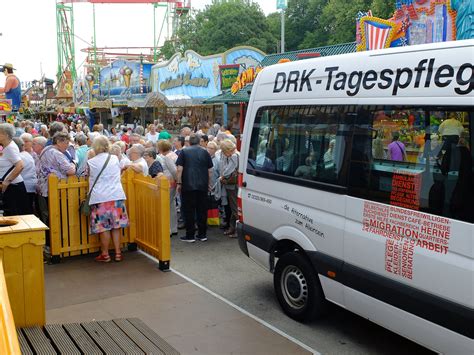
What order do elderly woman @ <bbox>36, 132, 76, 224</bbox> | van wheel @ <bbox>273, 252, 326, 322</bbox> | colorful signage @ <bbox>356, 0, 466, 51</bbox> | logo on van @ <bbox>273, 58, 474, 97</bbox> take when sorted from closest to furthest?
logo on van @ <bbox>273, 58, 474, 97</bbox>
van wheel @ <bbox>273, 252, 326, 322</bbox>
elderly woman @ <bbox>36, 132, 76, 224</bbox>
colorful signage @ <bbox>356, 0, 466, 51</bbox>

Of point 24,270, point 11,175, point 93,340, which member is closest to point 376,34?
point 11,175

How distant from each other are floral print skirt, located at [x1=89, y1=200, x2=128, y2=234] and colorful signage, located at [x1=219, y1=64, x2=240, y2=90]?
44.1 ft

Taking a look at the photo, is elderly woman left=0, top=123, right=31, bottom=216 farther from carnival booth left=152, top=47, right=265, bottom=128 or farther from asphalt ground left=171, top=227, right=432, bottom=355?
carnival booth left=152, top=47, right=265, bottom=128

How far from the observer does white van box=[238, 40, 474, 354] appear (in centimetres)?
318

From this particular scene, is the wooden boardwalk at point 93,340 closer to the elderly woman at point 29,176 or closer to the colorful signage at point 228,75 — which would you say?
the elderly woman at point 29,176

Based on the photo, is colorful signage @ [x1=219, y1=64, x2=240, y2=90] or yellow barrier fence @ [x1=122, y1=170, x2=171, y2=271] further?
colorful signage @ [x1=219, y1=64, x2=240, y2=90]

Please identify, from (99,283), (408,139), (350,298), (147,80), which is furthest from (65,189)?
(147,80)

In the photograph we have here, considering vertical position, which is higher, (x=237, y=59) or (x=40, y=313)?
(x=237, y=59)

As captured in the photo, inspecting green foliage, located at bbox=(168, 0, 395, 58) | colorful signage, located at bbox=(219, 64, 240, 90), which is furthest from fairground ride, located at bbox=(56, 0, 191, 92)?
colorful signage, located at bbox=(219, 64, 240, 90)

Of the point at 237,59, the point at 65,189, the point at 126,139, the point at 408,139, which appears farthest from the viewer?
the point at 237,59

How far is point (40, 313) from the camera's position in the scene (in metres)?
3.86

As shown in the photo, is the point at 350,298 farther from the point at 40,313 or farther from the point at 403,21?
the point at 403,21

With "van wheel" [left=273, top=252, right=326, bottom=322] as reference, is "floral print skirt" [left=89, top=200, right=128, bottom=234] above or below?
above

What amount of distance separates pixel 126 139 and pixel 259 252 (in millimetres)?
11620
